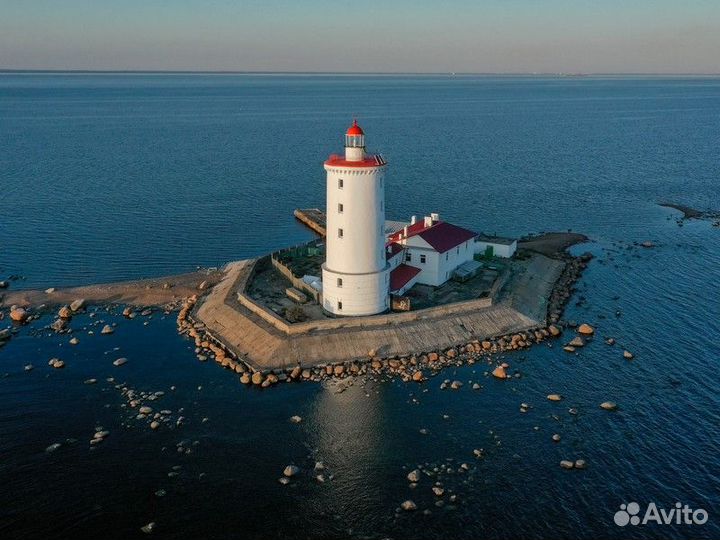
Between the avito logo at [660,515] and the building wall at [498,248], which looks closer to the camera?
the avito logo at [660,515]

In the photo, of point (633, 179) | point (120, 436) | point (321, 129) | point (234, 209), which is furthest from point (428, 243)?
point (321, 129)

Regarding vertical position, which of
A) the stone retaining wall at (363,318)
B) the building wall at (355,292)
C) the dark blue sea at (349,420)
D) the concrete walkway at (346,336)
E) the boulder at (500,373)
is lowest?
the dark blue sea at (349,420)

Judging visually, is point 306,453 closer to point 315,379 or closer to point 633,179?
point 315,379

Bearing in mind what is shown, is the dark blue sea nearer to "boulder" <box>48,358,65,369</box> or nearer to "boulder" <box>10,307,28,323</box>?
"boulder" <box>48,358,65,369</box>

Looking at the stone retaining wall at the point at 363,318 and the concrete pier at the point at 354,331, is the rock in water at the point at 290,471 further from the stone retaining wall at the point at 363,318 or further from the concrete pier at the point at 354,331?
the stone retaining wall at the point at 363,318

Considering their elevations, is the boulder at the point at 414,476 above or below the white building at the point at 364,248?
below

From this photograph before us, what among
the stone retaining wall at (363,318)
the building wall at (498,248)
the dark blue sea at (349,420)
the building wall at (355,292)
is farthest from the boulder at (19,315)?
the building wall at (498,248)

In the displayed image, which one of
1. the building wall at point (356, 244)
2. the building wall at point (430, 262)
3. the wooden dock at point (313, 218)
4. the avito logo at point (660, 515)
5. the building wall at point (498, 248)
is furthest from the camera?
the wooden dock at point (313, 218)

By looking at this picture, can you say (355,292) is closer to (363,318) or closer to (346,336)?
(363,318)

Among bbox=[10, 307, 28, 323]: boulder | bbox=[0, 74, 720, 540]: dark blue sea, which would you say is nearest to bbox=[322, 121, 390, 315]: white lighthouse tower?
bbox=[0, 74, 720, 540]: dark blue sea
